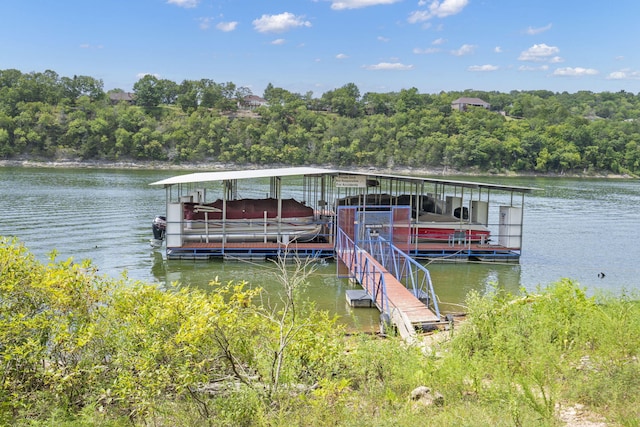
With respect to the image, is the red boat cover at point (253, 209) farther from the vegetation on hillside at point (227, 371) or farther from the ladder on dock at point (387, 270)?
the vegetation on hillside at point (227, 371)

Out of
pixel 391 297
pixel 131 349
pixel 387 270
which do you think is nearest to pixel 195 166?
pixel 387 270

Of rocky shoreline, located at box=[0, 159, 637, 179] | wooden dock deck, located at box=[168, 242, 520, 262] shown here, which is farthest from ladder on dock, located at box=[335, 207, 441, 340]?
rocky shoreline, located at box=[0, 159, 637, 179]

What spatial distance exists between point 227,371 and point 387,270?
9.86 metres

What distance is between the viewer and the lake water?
17.2 metres

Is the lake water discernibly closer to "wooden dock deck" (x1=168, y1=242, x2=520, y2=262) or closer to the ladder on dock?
"wooden dock deck" (x1=168, y1=242, x2=520, y2=262)

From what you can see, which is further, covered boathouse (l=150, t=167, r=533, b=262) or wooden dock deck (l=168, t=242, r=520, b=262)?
wooden dock deck (l=168, t=242, r=520, b=262)

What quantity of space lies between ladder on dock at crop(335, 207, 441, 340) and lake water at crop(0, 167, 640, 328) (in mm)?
684

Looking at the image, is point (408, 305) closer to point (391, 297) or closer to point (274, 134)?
point (391, 297)

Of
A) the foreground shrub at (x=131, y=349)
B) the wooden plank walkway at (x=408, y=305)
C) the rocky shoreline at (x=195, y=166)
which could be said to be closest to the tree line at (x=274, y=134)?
the rocky shoreline at (x=195, y=166)

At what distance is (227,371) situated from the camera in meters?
6.37

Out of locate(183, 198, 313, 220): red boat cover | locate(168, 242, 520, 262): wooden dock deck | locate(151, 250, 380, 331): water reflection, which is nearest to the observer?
locate(151, 250, 380, 331): water reflection

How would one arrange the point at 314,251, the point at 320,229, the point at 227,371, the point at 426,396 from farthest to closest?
the point at 320,229
the point at 314,251
the point at 426,396
the point at 227,371

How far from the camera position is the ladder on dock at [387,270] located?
11.6m

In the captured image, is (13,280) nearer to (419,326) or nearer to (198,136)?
(419,326)
